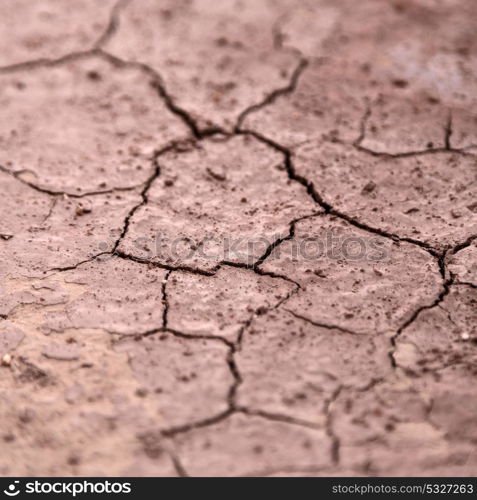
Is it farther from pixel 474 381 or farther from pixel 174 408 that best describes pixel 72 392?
pixel 474 381

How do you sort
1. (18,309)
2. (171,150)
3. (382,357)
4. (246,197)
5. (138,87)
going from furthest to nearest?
(138,87) → (171,150) → (246,197) → (18,309) → (382,357)

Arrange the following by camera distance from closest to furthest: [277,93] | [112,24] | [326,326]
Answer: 1. [326,326]
2. [277,93]
3. [112,24]

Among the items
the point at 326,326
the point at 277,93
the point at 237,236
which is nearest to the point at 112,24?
the point at 277,93

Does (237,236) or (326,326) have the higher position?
(237,236)

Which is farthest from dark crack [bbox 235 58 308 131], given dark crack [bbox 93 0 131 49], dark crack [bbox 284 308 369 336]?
dark crack [bbox 284 308 369 336]

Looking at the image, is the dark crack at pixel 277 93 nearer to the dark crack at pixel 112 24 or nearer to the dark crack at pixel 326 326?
the dark crack at pixel 112 24

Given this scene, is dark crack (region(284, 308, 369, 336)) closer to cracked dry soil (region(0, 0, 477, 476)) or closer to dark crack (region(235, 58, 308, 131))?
cracked dry soil (region(0, 0, 477, 476))

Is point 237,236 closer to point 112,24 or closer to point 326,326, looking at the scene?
point 326,326
